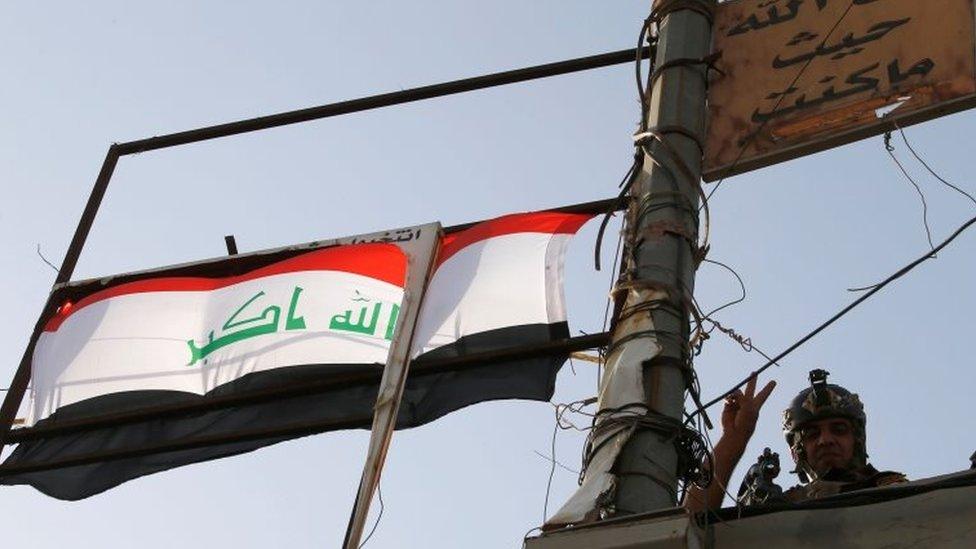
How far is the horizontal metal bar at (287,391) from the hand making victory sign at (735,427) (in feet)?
2.43

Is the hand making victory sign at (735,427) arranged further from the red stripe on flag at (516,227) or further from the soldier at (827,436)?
the red stripe on flag at (516,227)

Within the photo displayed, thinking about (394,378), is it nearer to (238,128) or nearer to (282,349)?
(282,349)

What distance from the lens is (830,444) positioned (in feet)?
23.0

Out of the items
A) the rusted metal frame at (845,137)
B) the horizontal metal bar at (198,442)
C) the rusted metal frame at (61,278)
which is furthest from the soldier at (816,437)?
the rusted metal frame at (61,278)

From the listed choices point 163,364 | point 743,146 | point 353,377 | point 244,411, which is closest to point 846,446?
point 743,146

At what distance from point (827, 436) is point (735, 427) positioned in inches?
44.9

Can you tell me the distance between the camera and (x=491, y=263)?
7.14 metres

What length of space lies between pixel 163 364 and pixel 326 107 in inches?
79.5

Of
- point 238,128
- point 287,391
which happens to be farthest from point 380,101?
point 287,391

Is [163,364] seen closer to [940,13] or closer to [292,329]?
[292,329]

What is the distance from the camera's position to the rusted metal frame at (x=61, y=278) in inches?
291

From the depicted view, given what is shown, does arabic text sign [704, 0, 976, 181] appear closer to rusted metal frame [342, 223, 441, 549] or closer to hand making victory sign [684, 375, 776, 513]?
hand making victory sign [684, 375, 776, 513]

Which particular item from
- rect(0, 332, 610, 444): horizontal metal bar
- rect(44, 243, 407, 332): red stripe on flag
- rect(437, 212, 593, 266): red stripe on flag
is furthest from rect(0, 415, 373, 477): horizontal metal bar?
rect(437, 212, 593, 266): red stripe on flag

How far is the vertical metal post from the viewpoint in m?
4.90
